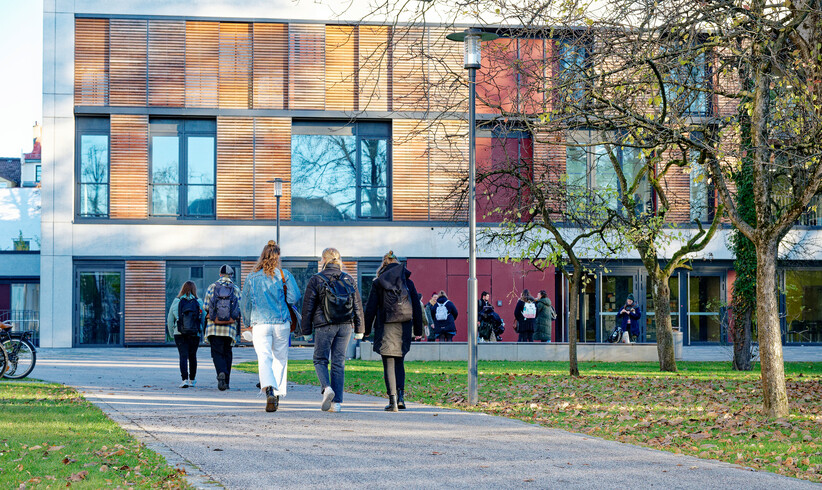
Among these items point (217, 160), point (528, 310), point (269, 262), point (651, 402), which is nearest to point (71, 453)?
point (269, 262)

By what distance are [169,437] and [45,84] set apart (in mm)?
24421

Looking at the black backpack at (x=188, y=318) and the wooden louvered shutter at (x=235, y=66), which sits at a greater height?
the wooden louvered shutter at (x=235, y=66)

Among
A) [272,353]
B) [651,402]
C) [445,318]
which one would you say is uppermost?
[445,318]

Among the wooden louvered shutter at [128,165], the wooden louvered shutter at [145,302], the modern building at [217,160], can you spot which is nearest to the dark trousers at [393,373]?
the modern building at [217,160]

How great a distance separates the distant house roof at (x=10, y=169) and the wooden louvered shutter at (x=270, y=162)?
1700 inches

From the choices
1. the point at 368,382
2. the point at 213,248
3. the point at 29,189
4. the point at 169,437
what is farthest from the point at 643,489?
the point at 29,189

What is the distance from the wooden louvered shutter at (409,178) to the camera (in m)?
31.5

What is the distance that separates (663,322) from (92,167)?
19581 mm

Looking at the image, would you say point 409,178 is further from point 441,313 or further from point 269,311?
point 269,311

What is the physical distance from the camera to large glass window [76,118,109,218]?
1211 inches

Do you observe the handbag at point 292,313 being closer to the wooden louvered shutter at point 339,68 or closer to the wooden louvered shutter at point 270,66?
the wooden louvered shutter at point 339,68

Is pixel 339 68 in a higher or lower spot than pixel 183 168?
higher

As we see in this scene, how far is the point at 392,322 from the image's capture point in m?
11.3

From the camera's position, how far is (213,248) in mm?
30984
